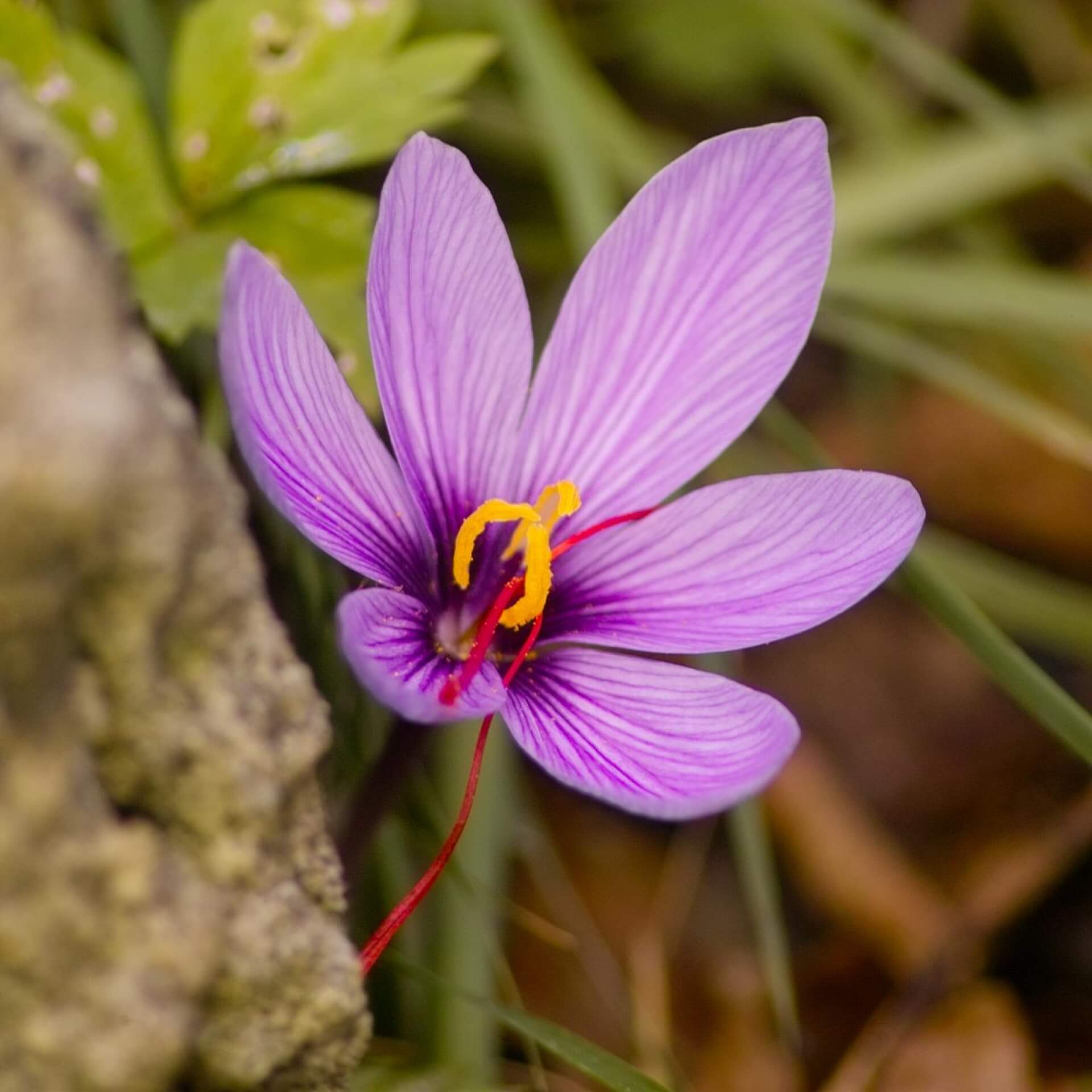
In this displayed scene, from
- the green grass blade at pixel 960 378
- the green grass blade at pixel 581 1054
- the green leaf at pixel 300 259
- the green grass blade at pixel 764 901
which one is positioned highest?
the green leaf at pixel 300 259

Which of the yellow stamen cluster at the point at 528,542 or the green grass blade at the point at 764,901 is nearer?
the yellow stamen cluster at the point at 528,542

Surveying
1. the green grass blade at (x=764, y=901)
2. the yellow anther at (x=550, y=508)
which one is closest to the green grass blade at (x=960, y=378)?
the green grass blade at (x=764, y=901)

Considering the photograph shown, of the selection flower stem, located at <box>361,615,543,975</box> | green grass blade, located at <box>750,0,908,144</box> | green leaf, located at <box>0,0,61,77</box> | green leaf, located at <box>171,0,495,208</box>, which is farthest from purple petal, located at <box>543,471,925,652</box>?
green grass blade, located at <box>750,0,908,144</box>

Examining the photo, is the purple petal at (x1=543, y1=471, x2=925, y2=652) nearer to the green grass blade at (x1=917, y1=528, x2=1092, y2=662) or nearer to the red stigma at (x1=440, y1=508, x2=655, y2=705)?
the red stigma at (x1=440, y1=508, x2=655, y2=705)

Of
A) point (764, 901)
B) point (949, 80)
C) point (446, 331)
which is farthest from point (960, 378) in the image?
point (446, 331)

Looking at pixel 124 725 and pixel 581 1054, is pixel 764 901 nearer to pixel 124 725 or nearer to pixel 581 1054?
pixel 581 1054

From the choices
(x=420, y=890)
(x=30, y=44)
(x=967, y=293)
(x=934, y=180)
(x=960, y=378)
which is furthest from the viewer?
(x=934, y=180)

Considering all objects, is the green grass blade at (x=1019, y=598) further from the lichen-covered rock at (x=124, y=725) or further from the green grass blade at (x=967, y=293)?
the lichen-covered rock at (x=124, y=725)

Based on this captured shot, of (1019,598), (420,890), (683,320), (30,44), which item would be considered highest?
(30,44)
